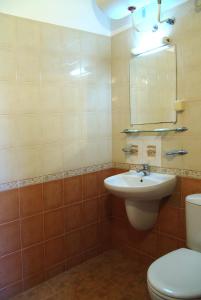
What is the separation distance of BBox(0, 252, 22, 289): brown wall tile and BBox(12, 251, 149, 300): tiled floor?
Result: 0.14 m

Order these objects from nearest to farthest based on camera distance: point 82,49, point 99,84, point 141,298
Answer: point 141,298 → point 82,49 → point 99,84

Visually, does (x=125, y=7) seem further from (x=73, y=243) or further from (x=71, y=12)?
(x=73, y=243)

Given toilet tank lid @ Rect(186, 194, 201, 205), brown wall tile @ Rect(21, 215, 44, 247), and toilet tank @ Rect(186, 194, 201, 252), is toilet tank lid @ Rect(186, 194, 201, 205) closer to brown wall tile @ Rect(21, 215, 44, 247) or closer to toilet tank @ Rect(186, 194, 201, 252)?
toilet tank @ Rect(186, 194, 201, 252)

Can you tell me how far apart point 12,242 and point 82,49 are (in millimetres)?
1668

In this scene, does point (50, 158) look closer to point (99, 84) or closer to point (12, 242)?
A: point (12, 242)

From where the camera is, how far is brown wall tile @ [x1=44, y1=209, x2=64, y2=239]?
2010mm

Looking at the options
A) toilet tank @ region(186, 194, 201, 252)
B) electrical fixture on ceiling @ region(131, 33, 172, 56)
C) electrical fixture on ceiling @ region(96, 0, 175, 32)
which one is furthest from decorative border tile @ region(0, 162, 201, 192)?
electrical fixture on ceiling @ region(96, 0, 175, 32)

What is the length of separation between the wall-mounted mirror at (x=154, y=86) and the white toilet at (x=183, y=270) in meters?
0.74

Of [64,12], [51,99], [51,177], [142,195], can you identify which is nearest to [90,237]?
[51,177]

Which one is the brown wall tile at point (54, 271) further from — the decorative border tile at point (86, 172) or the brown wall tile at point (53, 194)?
the decorative border tile at point (86, 172)

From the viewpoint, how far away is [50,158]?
2000mm

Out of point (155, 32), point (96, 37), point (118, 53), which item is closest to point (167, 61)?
point (155, 32)

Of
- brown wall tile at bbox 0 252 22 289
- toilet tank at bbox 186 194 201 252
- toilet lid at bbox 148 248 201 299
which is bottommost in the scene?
brown wall tile at bbox 0 252 22 289

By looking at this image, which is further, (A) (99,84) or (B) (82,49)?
(A) (99,84)
